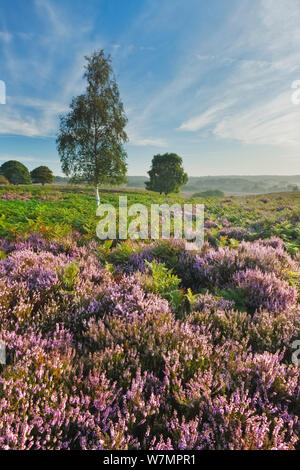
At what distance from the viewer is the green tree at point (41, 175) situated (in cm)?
7103

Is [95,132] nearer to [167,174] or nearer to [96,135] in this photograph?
[96,135]

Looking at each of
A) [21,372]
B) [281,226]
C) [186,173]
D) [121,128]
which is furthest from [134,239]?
[186,173]

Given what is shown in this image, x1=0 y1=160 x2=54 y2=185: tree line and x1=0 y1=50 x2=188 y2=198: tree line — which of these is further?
x1=0 y1=160 x2=54 y2=185: tree line

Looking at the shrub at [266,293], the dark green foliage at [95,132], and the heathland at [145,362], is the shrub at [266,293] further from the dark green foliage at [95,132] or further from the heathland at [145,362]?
the dark green foliage at [95,132]

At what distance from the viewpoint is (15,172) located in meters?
64.5

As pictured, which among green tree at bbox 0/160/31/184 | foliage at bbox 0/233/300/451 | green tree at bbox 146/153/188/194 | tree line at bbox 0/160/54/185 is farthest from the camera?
tree line at bbox 0/160/54/185

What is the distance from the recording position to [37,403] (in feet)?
5.40

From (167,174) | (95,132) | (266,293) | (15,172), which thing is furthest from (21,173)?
(266,293)

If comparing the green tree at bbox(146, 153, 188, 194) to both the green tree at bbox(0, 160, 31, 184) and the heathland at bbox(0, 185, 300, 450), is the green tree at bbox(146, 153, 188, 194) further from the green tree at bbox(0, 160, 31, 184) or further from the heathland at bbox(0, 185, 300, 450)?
the heathland at bbox(0, 185, 300, 450)

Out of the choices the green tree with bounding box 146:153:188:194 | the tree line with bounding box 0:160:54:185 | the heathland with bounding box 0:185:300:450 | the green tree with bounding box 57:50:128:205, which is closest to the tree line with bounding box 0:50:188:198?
the green tree with bounding box 57:50:128:205

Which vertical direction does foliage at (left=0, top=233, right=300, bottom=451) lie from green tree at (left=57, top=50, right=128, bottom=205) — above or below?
below

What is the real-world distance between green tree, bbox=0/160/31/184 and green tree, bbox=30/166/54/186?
411cm

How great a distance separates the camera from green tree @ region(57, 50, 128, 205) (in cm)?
1808

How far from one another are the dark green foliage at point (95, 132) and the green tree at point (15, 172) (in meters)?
55.7
